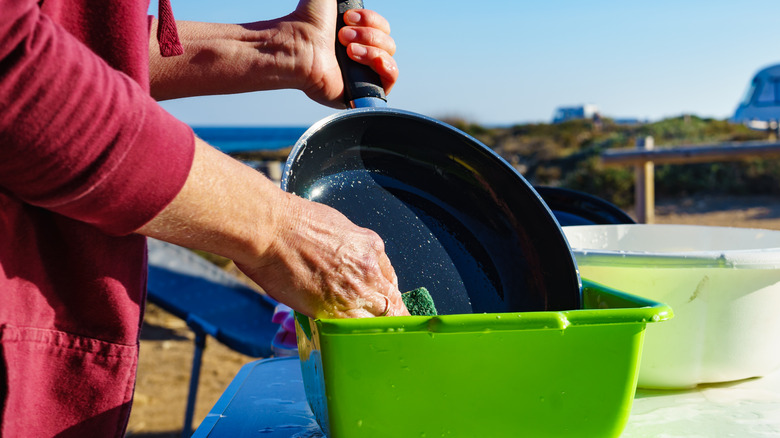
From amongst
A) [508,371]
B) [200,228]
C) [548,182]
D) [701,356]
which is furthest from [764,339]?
[548,182]

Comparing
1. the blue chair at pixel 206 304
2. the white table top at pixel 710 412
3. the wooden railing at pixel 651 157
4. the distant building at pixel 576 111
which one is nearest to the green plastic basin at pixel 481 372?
the white table top at pixel 710 412

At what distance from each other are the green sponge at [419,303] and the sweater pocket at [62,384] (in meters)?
0.30

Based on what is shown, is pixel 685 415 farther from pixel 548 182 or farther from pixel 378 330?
pixel 548 182

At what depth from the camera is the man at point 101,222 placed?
1.39 feet

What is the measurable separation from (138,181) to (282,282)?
17cm

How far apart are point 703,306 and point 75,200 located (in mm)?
685

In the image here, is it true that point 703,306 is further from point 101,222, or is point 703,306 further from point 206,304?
point 206,304

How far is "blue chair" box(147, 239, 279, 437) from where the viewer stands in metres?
2.24

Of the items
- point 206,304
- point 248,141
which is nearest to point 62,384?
point 206,304

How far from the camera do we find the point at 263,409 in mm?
820

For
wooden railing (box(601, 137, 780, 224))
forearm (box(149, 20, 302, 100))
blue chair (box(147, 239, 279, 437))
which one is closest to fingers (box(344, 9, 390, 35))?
forearm (box(149, 20, 302, 100))

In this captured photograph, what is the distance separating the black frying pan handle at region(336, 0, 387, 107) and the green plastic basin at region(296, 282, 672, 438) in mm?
474

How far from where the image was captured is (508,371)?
545 millimetres

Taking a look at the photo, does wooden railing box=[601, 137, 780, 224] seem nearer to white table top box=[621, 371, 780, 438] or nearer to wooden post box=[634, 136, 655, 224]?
wooden post box=[634, 136, 655, 224]
